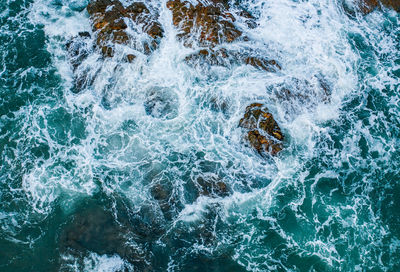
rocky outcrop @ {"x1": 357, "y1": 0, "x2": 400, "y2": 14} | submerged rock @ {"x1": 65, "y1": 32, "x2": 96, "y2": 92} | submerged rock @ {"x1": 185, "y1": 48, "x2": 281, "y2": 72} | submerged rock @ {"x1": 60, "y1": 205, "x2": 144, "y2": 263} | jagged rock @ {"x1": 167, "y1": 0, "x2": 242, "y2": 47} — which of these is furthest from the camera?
rocky outcrop @ {"x1": 357, "y1": 0, "x2": 400, "y2": 14}

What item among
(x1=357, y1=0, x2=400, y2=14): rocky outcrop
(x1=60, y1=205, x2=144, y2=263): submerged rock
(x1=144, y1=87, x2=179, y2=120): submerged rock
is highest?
(x1=357, y1=0, x2=400, y2=14): rocky outcrop

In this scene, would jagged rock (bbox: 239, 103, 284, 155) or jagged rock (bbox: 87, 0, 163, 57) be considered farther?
jagged rock (bbox: 87, 0, 163, 57)

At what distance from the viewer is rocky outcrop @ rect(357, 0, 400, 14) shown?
25.6 m

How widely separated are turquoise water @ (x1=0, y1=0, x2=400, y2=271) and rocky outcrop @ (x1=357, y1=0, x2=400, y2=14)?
2.34 meters

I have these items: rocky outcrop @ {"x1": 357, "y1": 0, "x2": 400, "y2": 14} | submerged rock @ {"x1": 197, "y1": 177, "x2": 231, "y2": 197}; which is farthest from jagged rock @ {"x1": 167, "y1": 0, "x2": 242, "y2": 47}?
rocky outcrop @ {"x1": 357, "y1": 0, "x2": 400, "y2": 14}

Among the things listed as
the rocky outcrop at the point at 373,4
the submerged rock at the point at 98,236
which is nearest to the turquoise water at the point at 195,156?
the submerged rock at the point at 98,236

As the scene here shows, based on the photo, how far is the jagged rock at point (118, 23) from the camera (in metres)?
21.6

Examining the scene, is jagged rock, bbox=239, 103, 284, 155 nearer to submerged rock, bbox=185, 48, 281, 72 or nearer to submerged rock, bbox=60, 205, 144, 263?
submerged rock, bbox=185, 48, 281, 72

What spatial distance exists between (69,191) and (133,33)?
34.1ft

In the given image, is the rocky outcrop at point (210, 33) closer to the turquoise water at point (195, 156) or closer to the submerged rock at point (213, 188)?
the turquoise water at point (195, 156)

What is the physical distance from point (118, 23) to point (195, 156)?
996 cm

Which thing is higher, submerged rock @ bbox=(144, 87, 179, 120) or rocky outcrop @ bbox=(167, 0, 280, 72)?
rocky outcrop @ bbox=(167, 0, 280, 72)

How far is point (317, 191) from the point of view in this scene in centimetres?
1842

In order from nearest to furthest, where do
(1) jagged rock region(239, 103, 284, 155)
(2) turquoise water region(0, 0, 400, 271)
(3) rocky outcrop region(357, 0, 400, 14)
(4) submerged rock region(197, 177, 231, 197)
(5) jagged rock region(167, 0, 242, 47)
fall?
(2) turquoise water region(0, 0, 400, 271) → (4) submerged rock region(197, 177, 231, 197) → (1) jagged rock region(239, 103, 284, 155) → (5) jagged rock region(167, 0, 242, 47) → (3) rocky outcrop region(357, 0, 400, 14)
